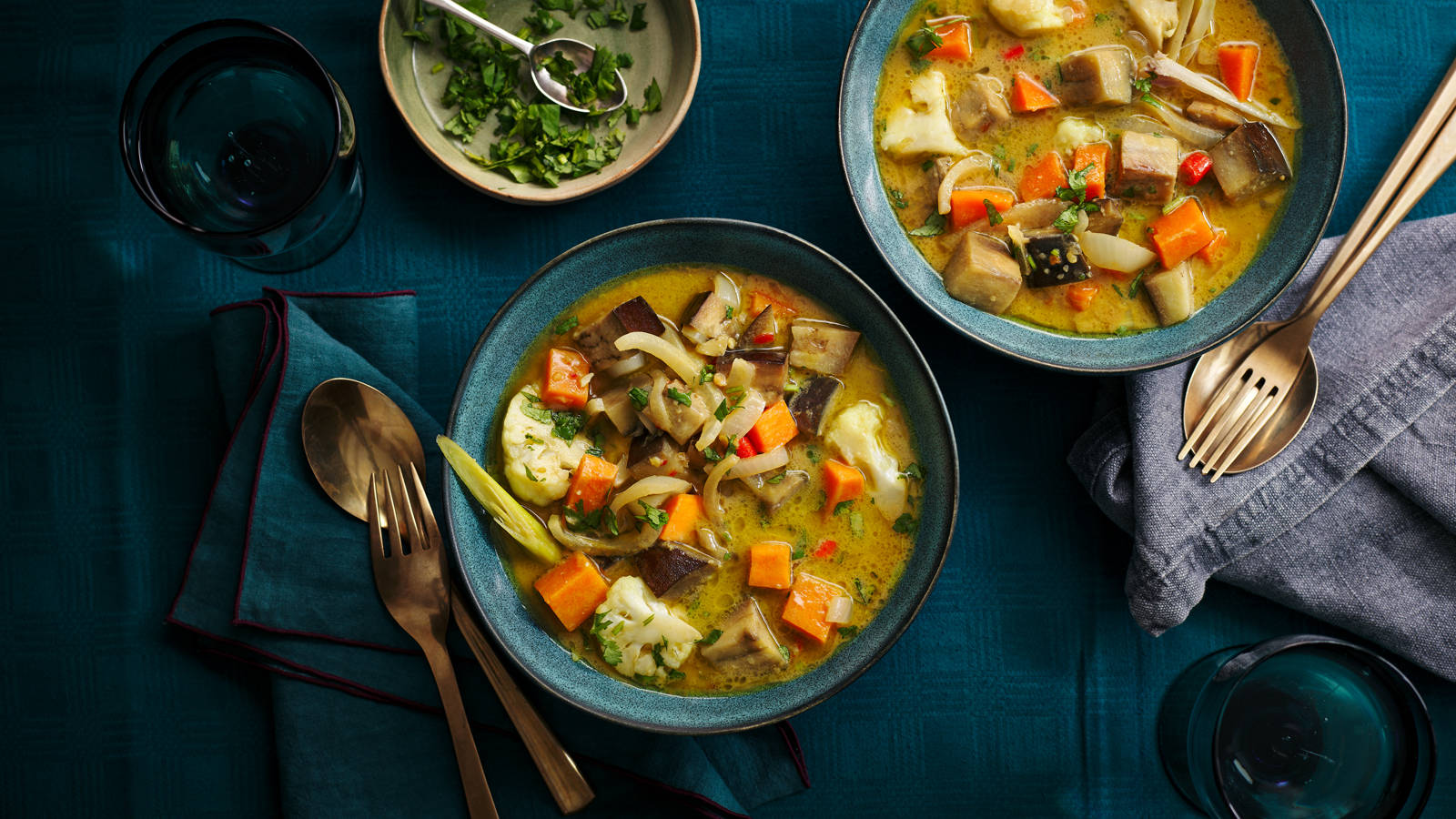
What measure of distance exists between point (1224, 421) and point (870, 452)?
3.81 ft

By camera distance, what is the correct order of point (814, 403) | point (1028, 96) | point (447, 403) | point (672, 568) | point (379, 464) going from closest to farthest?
point (672, 568) → point (814, 403) → point (379, 464) → point (1028, 96) → point (447, 403)

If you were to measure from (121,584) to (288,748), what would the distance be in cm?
82

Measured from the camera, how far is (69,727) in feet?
10.1


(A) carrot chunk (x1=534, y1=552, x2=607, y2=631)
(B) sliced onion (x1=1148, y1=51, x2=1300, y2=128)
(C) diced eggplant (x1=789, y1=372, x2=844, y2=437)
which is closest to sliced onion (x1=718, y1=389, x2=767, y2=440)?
(C) diced eggplant (x1=789, y1=372, x2=844, y2=437)

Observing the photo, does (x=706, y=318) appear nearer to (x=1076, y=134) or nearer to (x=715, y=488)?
(x=715, y=488)

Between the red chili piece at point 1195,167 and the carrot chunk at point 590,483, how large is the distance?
2050 mm

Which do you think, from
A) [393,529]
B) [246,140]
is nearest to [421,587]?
[393,529]

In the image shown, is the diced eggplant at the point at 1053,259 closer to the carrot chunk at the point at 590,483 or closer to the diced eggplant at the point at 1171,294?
the diced eggplant at the point at 1171,294

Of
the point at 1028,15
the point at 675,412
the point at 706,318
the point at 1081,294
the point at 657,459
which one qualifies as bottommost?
the point at 657,459

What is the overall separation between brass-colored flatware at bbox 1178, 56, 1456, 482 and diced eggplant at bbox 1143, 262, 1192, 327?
191 mm

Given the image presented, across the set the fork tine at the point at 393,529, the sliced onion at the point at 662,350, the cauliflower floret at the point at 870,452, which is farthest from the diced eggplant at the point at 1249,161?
the fork tine at the point at 393,529

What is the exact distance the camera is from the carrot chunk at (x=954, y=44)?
3.10 metres

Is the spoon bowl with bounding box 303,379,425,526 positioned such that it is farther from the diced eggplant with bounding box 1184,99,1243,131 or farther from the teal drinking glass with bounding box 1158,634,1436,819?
the diced eggplant with bounding box 1184,99,1243,131

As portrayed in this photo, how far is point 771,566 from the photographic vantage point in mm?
2820
